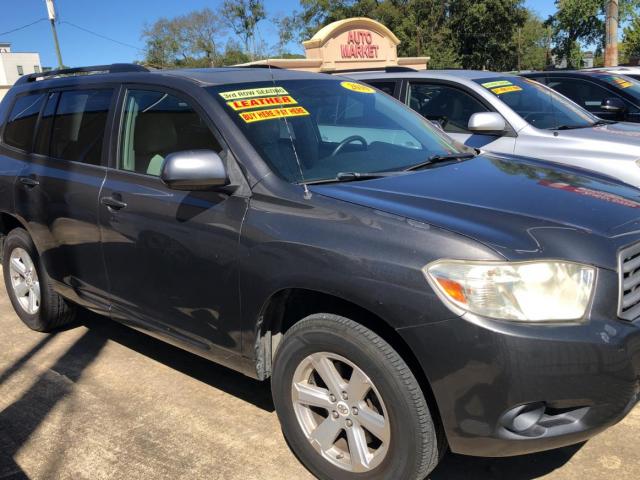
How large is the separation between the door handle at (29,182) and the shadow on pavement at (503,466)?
123 inches

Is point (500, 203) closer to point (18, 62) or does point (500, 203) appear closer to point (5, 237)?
point (5, 237)

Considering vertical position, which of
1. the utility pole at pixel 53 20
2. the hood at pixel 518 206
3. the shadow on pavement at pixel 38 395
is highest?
the utility pole at pixel 53 20

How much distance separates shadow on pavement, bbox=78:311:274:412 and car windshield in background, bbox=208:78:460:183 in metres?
1.44

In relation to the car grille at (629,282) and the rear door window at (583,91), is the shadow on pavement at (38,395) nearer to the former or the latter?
the car grille at (629,282)

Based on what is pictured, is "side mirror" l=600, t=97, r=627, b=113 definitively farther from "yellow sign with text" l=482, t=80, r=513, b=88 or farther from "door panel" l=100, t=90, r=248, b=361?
"door panel" l=100, t=90, r=248, b=361

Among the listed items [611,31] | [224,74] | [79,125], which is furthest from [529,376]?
[611,31]

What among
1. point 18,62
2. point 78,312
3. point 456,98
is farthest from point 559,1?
point 18,62

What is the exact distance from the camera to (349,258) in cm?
242

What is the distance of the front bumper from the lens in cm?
213

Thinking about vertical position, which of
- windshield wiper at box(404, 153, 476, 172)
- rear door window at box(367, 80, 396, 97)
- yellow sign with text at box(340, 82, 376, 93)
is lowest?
windshield wiper at box(404, 153, 476, 172)

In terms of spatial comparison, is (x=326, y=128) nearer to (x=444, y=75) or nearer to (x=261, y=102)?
(x=261, y=102)

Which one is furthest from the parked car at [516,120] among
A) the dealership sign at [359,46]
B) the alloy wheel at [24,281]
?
the dealership sign at [359,46]

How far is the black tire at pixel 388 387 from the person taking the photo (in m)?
2.32

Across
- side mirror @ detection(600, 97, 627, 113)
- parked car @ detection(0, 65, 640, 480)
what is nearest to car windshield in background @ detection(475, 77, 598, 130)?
side mirror @ detection(600, 97, 627, 113)
